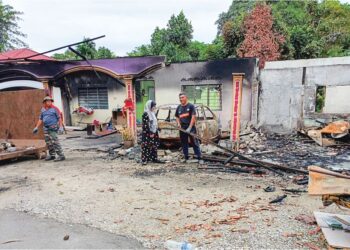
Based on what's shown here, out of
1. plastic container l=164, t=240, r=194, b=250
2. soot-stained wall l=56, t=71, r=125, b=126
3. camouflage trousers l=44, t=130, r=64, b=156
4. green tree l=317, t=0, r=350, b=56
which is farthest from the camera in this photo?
green tree l=317, t=0, r=350, b=56

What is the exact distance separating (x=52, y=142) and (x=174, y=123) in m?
3.67

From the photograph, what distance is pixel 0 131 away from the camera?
32.7ft

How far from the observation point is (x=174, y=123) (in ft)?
30.5

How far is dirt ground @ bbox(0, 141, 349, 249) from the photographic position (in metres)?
3.84

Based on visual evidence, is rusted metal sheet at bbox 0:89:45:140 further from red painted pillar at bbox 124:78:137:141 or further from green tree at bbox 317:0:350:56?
green tree at bbox 317:0:350:56

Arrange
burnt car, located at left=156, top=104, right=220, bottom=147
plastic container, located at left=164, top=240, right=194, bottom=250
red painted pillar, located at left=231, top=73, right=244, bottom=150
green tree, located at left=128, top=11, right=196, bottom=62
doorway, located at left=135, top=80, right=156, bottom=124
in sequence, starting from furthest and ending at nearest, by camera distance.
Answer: green tree, located at left=128, top=11, right=196, bottom=62 < doorway, located at left=135, top=80, right=156, bottom=124 < burnt car, located at left=156, top=104, right=220, bottom=147 < red painted pillar, located at left=231, top=73, right=244, bottom=150 < plastic container, located at left=164, top=240, right=194, bottom=250

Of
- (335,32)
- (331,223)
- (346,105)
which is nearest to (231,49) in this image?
(335,32)

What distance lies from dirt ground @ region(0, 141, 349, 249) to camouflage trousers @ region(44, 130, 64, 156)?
32.0 inches

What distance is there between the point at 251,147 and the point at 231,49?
1201cm

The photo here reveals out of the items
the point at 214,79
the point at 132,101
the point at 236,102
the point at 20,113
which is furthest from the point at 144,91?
the point at 236,102

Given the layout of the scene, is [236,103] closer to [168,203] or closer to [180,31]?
[168,203]

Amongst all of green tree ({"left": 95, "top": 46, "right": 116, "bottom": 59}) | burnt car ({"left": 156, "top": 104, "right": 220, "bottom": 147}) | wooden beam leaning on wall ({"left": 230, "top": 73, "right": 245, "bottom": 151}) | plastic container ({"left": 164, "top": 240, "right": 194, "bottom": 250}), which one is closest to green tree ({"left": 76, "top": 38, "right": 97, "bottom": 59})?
green tree ({"left": 95, "top": 46, "right": 116, "bottom": 59})

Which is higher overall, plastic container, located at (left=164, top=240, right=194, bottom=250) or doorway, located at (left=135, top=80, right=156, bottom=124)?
doorway, located at (left=135, top=80, right=156, bottom=124)

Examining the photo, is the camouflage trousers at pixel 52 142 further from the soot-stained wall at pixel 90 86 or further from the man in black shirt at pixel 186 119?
the soot-stained wall at pixel 90 86
